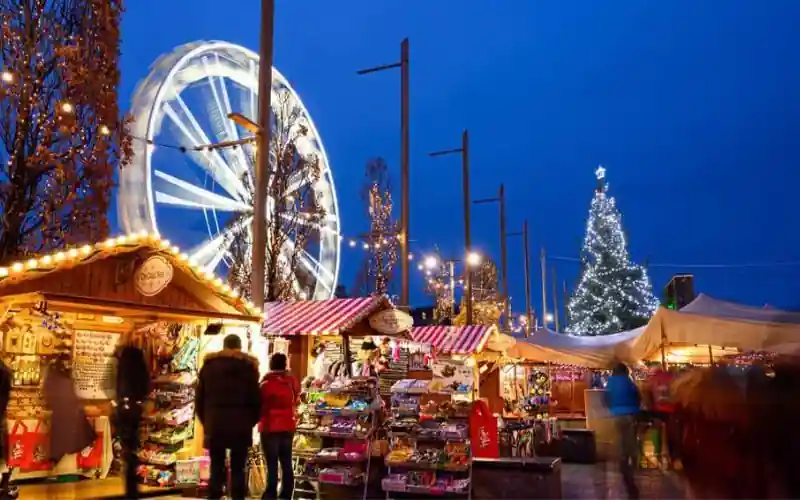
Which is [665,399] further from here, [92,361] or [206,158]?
[206,158]

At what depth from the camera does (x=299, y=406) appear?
376 inches

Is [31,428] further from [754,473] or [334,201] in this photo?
[334,201]

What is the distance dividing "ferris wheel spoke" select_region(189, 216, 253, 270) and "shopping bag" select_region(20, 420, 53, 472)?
8499 millimetres

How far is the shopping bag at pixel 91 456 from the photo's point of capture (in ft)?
32.2

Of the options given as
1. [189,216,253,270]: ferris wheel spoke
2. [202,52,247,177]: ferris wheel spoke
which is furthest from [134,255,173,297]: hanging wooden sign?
[202,52,247,177]: ferris wheel spoke

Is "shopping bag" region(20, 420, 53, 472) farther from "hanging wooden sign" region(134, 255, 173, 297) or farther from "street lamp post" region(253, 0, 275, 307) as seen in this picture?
"street lamp post" region(253, 0, 275, 307)

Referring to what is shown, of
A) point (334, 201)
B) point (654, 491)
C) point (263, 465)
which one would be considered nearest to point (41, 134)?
point (263, 465)

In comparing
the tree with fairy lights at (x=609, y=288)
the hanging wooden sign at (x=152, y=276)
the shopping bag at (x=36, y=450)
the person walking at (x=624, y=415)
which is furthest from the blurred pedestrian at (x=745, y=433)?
the tree with fairy lights at (x=609, y=288)

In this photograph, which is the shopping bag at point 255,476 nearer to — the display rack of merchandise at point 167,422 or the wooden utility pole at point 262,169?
the display rack of merchandise at point 167,422

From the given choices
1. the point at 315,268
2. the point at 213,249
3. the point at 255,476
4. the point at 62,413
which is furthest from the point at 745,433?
the point at 315,268

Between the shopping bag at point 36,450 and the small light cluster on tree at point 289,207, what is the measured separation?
1215 centimetres

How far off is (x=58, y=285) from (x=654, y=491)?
7811 mm

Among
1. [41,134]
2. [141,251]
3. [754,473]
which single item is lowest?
[754,473]

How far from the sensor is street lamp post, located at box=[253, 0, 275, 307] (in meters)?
10.2
